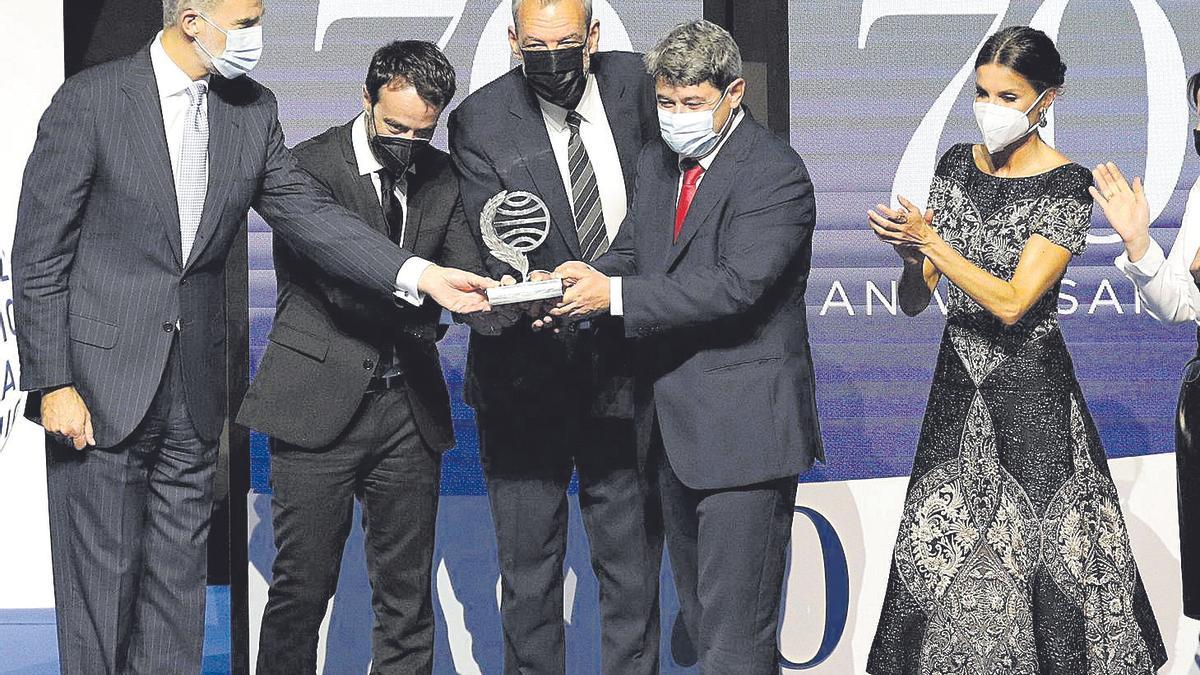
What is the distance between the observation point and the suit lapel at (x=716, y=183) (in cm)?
304

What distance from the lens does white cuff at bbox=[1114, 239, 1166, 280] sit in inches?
126

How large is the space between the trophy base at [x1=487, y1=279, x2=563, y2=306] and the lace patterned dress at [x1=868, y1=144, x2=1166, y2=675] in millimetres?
949

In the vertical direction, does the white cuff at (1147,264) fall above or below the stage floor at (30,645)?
above

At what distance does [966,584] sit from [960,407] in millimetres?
416

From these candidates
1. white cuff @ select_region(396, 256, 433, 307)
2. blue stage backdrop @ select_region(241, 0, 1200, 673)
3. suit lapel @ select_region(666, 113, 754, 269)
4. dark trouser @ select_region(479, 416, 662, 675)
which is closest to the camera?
suit lapel @ select_region(666, 113, 754, 269)

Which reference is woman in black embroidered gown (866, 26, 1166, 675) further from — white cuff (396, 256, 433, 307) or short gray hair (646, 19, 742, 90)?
white cuff (396, 256, 433, 307)

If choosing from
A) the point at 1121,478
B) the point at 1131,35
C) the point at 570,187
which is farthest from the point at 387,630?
the point at 1131,35

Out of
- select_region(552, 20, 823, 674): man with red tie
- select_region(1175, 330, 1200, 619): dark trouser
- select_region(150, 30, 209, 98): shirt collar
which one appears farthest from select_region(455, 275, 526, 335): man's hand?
select_region(1175, 330, 1200, 619): dark trouser

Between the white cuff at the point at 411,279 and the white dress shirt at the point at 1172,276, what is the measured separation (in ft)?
5.43

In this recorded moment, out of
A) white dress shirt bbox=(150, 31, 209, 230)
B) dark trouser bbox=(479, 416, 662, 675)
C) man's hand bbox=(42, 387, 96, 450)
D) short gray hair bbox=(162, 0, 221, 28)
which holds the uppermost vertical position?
short gray hair bbox=(162, 0, 221, 28)

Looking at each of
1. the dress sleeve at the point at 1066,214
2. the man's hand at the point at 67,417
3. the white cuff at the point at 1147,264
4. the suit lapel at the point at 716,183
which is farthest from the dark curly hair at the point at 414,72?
the white cuff at the point at 1147,264

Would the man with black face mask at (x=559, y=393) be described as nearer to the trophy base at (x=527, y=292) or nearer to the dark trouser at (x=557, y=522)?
the dark trouser at (x=557, y=522)

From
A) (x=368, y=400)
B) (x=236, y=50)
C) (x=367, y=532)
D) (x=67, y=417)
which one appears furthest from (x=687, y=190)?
(x=67, y=417)

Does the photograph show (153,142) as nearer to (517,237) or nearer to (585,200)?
(517,237)
